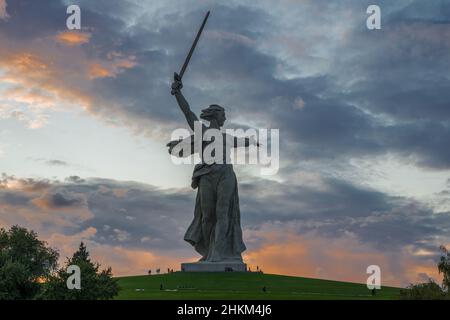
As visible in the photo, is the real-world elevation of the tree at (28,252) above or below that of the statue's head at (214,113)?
below

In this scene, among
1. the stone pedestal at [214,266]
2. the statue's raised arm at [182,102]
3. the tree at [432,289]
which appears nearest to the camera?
the tree at [432,289]

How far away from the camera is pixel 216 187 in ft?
143

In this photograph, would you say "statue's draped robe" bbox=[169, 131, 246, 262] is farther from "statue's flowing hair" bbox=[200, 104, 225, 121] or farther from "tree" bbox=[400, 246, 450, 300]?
"tree" bbox=[400, 246, 450, 300]

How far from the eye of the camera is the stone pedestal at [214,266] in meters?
41.7

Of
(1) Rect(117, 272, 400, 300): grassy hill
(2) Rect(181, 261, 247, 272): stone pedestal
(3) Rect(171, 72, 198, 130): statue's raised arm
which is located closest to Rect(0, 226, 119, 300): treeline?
(1) Rect(117, 272, 400, 300): grassy hill

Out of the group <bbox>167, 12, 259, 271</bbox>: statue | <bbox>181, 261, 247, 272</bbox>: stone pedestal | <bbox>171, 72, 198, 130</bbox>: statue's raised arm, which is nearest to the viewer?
<bbox>181, 261, 247, 272</bbox>: stone pedestal

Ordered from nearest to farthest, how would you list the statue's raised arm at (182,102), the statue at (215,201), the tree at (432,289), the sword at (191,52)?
the tree at (432,289) < the sword at (191,52) < the statue at (215,201) < the statue's raised arm at (182,102)

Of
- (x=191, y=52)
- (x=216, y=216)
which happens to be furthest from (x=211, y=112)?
(x=216, y=216)

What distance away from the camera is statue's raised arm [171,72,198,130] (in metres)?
43.2

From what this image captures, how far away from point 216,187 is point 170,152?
3.87 metres

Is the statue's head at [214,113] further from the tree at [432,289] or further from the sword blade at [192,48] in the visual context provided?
the tree at [432,289]

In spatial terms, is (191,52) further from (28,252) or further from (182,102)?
(28,252)
